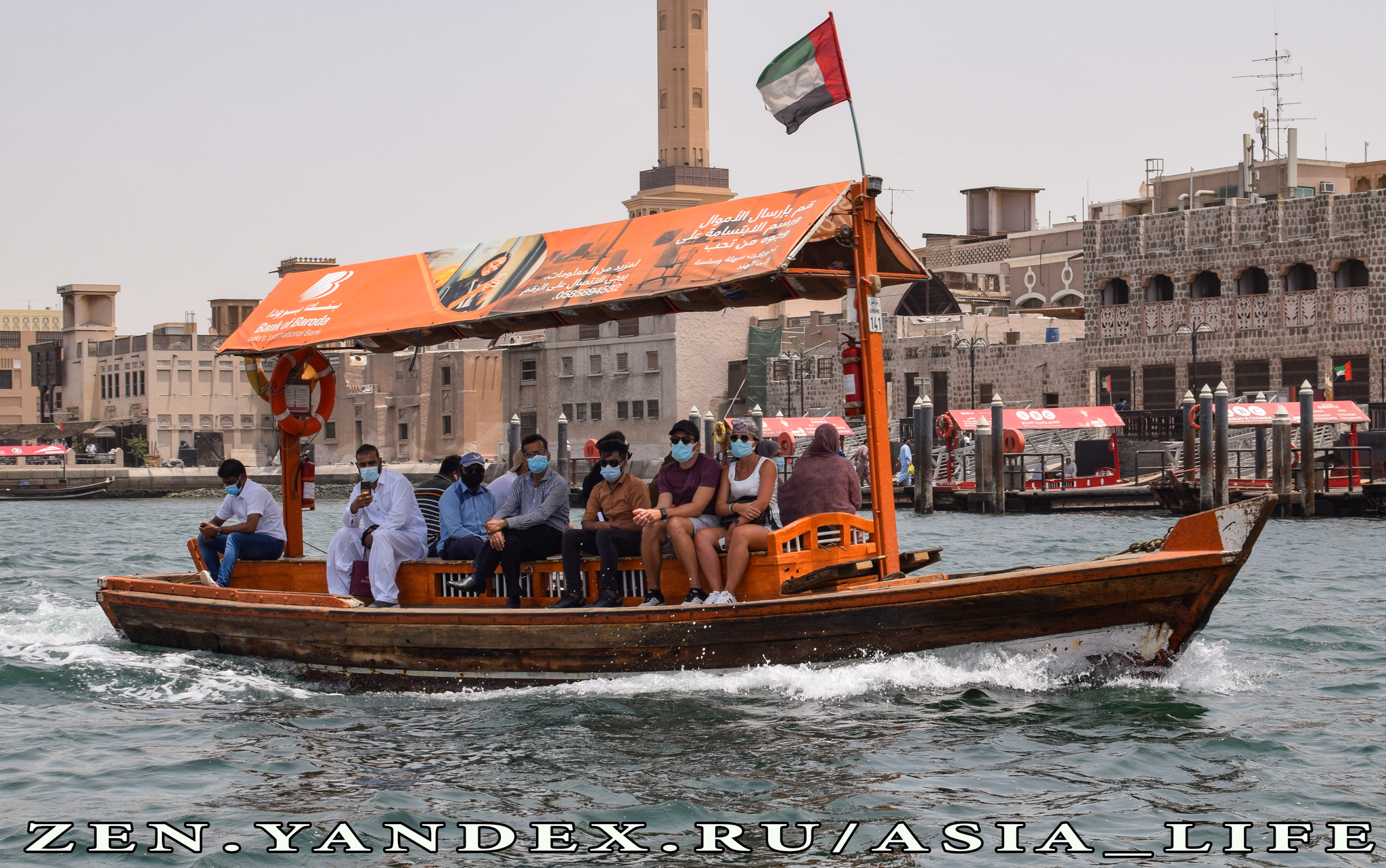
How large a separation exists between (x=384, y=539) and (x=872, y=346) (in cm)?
432

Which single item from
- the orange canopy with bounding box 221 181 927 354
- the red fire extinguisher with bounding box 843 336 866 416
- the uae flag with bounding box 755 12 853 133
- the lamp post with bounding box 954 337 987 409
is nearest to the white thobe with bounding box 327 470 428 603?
the orange canopy with bounding box 221 181 927 354

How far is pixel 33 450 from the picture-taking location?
70.8 metres

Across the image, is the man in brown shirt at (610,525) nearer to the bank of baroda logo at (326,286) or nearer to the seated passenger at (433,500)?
the seated passenger at (433,500)

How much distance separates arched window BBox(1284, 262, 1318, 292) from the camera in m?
44.9

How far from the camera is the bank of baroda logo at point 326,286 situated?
1345 centimetres

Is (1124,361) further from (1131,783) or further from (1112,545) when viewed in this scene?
(1131,783)

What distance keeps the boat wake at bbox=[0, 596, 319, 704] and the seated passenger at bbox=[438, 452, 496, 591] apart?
1626mm

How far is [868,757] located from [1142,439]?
35653 mm

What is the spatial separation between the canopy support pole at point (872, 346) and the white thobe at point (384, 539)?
3873 millimetres

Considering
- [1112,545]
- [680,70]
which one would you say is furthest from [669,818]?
[680,70]

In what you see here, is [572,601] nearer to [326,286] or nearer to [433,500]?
[433,500]

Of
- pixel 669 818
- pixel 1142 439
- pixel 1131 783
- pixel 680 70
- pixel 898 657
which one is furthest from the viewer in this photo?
pixel 680 70

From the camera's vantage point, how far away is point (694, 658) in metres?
10.9

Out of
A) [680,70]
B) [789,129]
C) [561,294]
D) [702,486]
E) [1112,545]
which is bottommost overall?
[1112,545]
